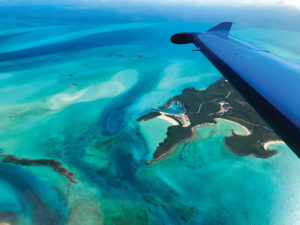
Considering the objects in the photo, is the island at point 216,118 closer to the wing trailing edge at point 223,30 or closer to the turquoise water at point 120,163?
the turquoise water at point 120,163

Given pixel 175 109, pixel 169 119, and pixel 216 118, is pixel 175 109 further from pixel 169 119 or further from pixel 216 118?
pixel 216 118

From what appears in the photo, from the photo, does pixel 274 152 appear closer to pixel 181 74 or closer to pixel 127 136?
pixel 127 136

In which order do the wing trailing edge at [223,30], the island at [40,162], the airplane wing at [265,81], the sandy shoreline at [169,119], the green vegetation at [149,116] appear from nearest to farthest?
the airplane wing at [265,81], the wing trailing edge at [223,30], the island at [40,162], the sandy shoreline at [169,119], the green vegetation at [149,116]

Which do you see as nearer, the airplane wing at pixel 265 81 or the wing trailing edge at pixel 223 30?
the airplane wing at pixel 265 81

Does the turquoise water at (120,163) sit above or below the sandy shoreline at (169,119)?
below

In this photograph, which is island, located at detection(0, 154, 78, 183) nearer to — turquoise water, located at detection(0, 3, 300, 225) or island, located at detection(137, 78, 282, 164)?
turquoise water, located at detection(0, 3, 300, 225)

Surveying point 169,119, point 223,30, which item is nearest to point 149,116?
point 169,119

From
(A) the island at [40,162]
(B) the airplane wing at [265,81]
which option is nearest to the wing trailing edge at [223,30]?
(B) the airplane wing at [265,81]
